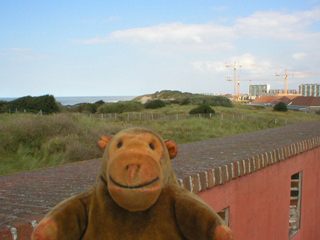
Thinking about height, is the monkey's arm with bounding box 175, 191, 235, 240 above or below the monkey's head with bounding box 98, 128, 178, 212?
below

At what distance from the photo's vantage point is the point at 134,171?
3.37 feet

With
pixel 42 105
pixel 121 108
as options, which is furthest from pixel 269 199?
pixel 121 108

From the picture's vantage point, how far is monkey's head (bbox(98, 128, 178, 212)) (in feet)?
3.36

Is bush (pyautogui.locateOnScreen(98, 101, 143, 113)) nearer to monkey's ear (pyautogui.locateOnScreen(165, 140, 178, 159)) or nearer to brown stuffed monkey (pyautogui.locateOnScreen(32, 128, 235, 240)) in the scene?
monkey's ear (pyautogui.locateOnScreen(165, 140, 178, 159))

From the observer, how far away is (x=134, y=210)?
1.07 m

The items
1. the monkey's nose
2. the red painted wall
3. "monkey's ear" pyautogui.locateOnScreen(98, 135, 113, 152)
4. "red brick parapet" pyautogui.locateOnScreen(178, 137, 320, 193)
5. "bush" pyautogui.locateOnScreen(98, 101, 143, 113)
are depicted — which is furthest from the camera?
"bush" pyautogui.locateOnScreen(98, 101, 143, 113)

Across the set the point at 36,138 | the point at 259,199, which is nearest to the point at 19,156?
the point at 36,138

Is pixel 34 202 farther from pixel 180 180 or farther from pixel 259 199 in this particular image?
pixel 259 199

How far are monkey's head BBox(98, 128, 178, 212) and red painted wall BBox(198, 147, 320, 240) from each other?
1577mm

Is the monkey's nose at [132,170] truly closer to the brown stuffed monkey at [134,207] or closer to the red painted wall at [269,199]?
the brown stuffed monkey at [134,207]

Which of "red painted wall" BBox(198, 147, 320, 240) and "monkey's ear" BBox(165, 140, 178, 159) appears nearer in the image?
"monkey's ear" BBox(165, 140, 178, 159)

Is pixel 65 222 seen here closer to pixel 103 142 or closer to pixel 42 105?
pixel 103 142

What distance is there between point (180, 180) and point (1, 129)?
807 cm

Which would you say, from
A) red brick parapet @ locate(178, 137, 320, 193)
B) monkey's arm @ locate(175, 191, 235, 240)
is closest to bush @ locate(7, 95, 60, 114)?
red brick parapet @ locate(178, 137, 320, 193)
